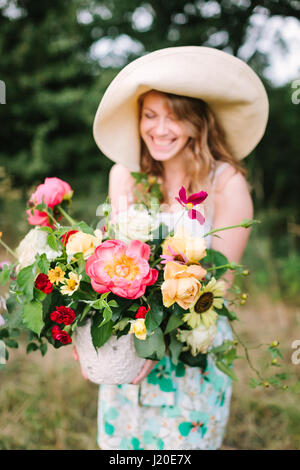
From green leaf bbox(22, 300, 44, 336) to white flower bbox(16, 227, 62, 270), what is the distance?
100 mm

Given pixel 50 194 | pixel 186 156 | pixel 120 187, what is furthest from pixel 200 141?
pixel 50 194

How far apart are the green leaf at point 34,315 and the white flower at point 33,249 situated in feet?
0.33

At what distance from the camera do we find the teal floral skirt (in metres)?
1.34

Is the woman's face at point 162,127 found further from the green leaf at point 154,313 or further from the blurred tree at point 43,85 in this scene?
the blurred tree at point 43,85

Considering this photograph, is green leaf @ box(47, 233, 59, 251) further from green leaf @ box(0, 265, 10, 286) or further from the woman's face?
the woman's face

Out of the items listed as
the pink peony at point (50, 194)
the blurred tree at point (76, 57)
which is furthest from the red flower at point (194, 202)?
the blurred tree at point (76, 57)

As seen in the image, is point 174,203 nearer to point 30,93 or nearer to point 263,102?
point 263,102

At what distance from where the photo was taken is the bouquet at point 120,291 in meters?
0.85

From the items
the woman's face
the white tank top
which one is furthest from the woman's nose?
the white tank top

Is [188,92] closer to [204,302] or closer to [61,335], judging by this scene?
[204,302]

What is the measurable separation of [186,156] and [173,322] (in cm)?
71

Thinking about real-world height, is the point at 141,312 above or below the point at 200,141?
below

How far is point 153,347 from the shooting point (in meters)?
0.95
